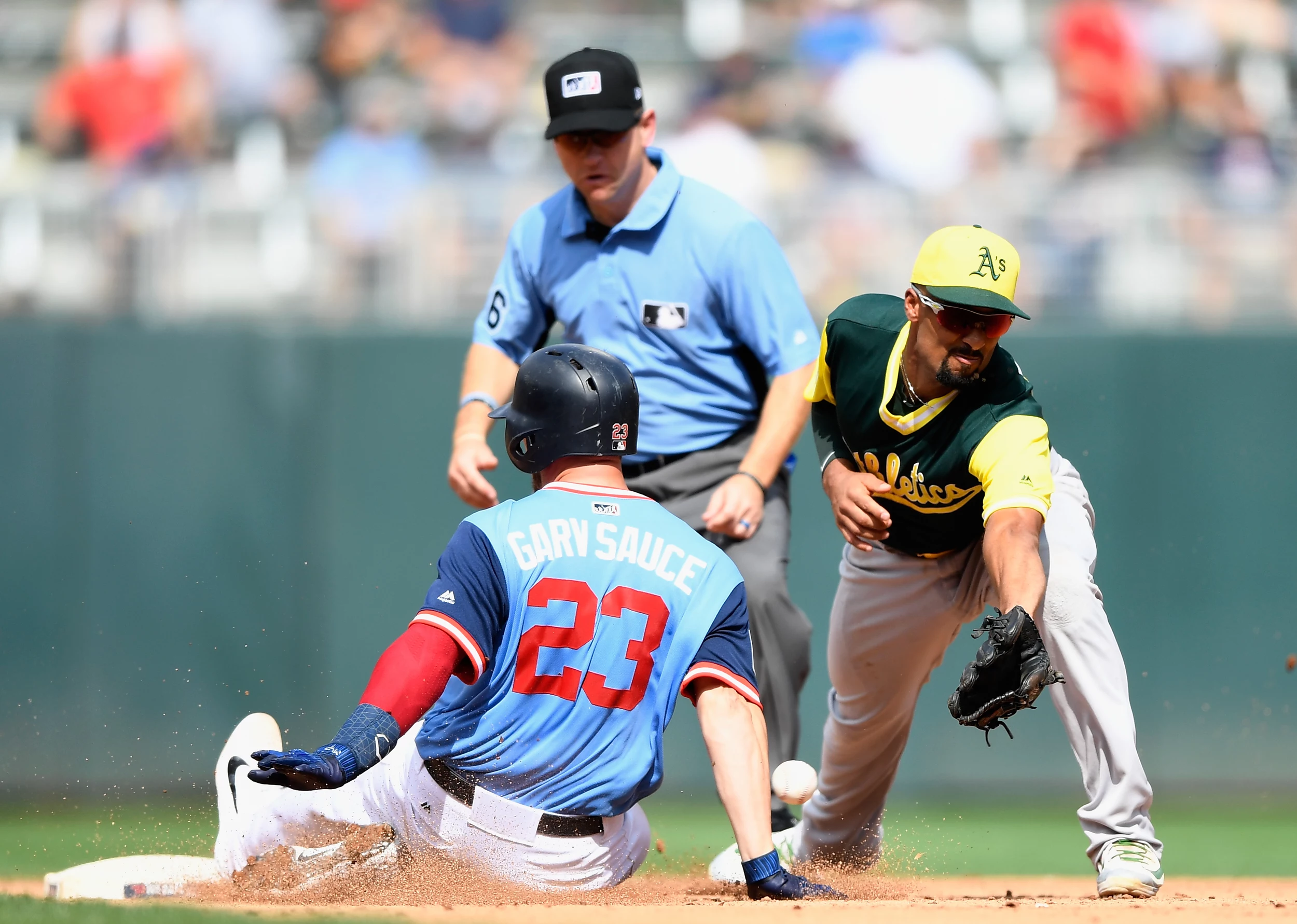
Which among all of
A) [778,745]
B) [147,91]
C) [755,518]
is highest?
[147,91]

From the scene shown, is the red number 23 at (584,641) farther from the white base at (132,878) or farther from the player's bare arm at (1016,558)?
the white base at (132,878)

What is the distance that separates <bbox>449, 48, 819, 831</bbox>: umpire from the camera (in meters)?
4.60

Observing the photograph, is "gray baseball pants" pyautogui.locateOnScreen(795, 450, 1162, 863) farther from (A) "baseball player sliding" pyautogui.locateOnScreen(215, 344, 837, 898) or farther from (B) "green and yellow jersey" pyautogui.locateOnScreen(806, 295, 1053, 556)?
(A) "baseball player sliding" pyautogui.locateOnScreen(215, 344, 837, 898)

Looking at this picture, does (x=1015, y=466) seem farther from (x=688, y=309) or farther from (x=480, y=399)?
(x=480, y=399)

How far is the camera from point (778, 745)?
463 cm

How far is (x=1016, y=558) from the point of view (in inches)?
141

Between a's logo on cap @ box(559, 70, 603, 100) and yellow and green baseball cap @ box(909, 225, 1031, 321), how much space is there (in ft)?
4.22

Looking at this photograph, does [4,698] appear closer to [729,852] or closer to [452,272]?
[452,272]

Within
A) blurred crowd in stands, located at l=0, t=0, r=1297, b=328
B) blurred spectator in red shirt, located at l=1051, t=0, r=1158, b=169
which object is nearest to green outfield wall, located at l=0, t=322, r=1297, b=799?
blurred crowd in stands, located at l=0, t=0, r=1297, b=328

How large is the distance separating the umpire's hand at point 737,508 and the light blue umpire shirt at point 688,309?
317 mm

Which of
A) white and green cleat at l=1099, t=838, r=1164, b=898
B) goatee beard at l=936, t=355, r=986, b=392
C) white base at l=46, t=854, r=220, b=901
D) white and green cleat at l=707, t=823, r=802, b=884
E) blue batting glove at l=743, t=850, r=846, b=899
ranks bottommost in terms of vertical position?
white and green cleat at l=707, t=823, r=802, b=884

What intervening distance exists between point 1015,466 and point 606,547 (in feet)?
3.59

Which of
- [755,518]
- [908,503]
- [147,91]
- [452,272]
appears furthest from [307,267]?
[908,503]

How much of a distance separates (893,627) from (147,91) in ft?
19.3
